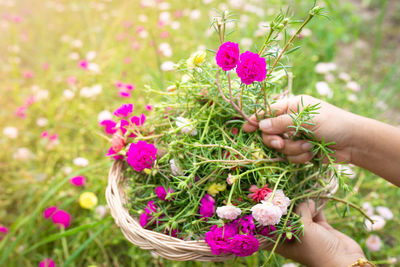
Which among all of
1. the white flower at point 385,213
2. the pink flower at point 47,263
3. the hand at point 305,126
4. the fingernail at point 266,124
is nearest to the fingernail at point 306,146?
the hand at point 305,126

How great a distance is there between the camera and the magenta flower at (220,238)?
0.75 m

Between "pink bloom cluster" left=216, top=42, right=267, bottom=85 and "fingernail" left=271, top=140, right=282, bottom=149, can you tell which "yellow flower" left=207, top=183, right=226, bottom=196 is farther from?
"pink bloom cluster" left=216, top=42, right=267, bottom=85

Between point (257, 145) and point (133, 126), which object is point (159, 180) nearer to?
point (133, 126)

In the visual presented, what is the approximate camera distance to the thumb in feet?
2.74

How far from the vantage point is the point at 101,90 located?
1843mm

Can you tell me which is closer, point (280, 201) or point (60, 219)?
point (280, 201)

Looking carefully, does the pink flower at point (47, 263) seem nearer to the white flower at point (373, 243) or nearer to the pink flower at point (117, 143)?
the pink flower at point (117, 143)

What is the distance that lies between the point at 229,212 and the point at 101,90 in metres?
1.36

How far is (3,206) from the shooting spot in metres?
1.50

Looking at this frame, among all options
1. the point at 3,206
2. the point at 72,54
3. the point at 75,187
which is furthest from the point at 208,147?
the point at 72,54

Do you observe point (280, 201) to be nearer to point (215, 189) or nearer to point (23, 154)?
point (215, 189)

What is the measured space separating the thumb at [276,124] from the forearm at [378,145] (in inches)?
8.7

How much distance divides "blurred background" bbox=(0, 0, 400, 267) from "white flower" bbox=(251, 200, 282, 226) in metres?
0.13

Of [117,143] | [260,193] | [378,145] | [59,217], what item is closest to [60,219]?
[59,217]
